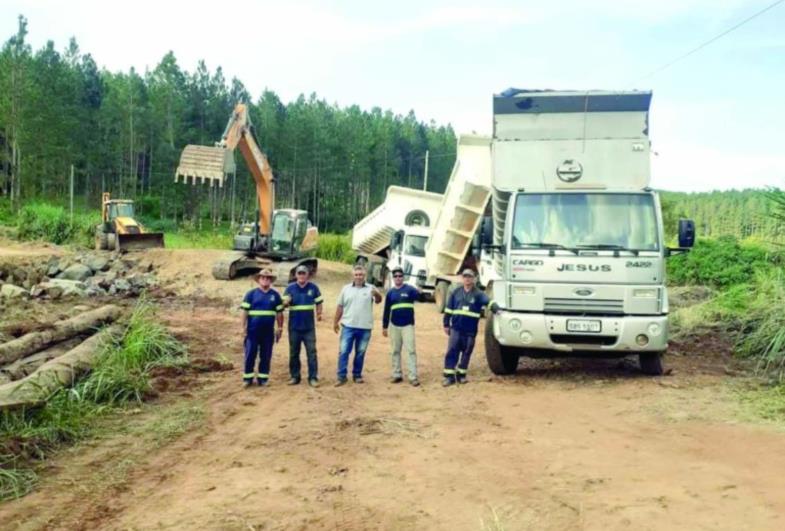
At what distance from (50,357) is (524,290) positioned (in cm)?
653

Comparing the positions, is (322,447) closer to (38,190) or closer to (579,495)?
(579,495)

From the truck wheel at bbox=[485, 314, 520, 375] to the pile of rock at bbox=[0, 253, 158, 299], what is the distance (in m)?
14.5

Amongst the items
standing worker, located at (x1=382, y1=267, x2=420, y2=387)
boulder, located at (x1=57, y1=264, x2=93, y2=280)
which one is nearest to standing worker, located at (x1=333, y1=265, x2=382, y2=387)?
standing worker, located at (x1=382, y1=267, x2=420, y2=387)

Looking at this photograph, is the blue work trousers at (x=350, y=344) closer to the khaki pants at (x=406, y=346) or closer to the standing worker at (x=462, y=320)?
the khaki pants at (x=406, y=346)

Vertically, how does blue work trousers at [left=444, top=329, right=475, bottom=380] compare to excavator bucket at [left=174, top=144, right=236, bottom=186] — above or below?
below

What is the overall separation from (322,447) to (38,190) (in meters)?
59.5

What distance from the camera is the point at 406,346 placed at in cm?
1033

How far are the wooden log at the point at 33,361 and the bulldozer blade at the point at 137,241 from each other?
2017cm

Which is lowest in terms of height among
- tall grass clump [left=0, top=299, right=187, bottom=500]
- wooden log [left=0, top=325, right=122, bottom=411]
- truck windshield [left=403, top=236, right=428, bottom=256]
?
tall grass clump [left=0, top=299, right=187, bottom=500]

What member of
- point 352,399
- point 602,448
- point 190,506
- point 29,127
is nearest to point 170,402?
point 352,399

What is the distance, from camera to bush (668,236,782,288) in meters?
27.7

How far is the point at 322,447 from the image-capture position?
23.0ft

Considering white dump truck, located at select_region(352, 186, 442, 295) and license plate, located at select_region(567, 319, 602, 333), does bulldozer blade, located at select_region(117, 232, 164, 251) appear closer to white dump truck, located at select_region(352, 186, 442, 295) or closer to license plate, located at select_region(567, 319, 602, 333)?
white dump truck, located at select_region(352, 186, 442, 295)

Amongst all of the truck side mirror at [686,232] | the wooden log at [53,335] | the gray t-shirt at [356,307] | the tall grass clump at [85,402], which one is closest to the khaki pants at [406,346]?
the gray t-shirt at [356,307]
